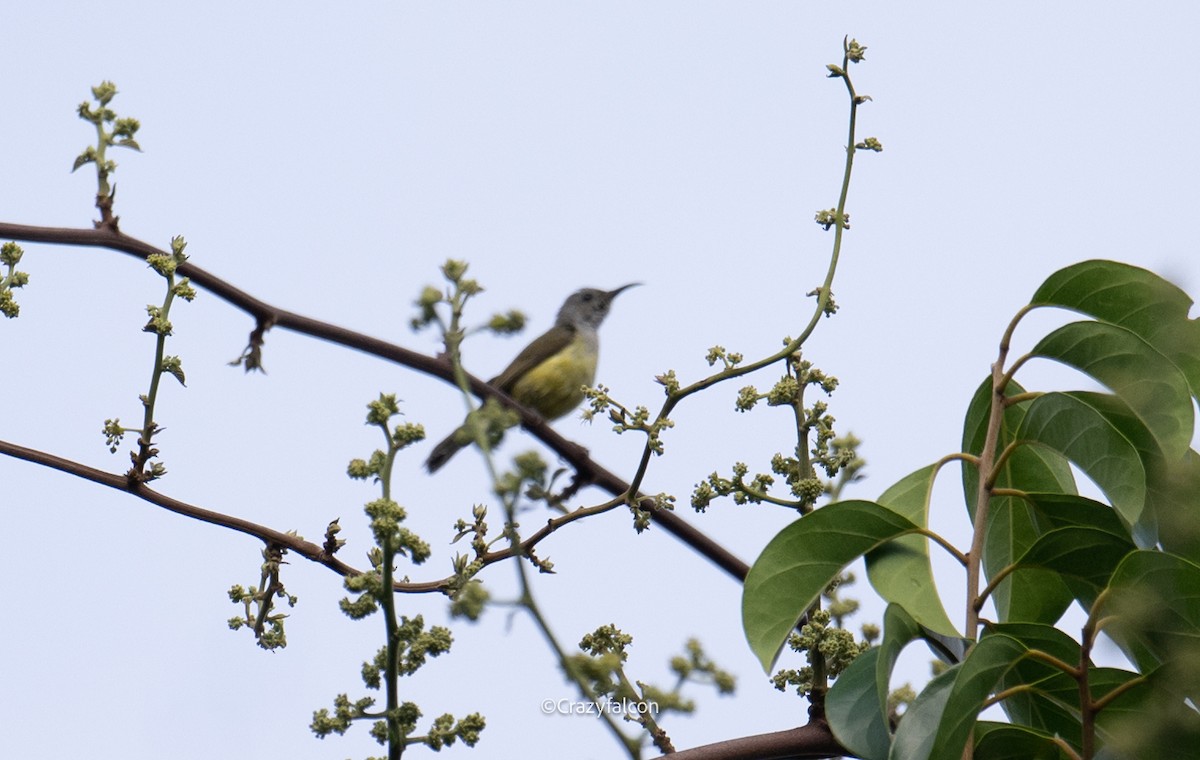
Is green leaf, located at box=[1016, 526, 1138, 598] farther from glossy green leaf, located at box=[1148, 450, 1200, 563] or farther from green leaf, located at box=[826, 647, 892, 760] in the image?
green leaf, located at box=[826, 647, 892, 760]

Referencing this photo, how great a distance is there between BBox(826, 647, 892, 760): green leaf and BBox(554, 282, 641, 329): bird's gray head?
5.56 meters

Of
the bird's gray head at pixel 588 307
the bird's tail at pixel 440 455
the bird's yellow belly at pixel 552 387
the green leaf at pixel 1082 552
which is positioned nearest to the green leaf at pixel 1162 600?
the green leaf at pixel 1082 552

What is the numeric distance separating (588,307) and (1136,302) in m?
5.68

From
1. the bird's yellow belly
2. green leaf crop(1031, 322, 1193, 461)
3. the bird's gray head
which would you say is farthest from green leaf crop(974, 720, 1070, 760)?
the bird's gray head

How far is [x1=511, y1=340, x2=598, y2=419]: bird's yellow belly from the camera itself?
651 centimetres

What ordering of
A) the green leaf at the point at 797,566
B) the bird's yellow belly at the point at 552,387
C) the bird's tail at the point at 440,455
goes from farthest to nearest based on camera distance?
1. the bird's yellow belly at the point at 552,387
2. the bird's tail at the point at 440,455
3. the green leaf at the point at 797,566

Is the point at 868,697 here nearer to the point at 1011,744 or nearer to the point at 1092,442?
the point at 1011,744

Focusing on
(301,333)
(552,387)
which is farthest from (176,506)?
(552,387)

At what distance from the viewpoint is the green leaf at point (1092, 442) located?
1939 millimetres

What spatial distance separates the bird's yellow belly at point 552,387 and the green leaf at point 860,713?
4459 millimetres

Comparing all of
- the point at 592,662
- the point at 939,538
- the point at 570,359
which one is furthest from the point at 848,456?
the point at 570,359

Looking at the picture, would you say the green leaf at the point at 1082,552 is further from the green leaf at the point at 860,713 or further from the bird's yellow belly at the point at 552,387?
the bird's yellow belly at the point at 552,387

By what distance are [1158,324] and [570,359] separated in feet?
15.4

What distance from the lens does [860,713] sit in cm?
196
